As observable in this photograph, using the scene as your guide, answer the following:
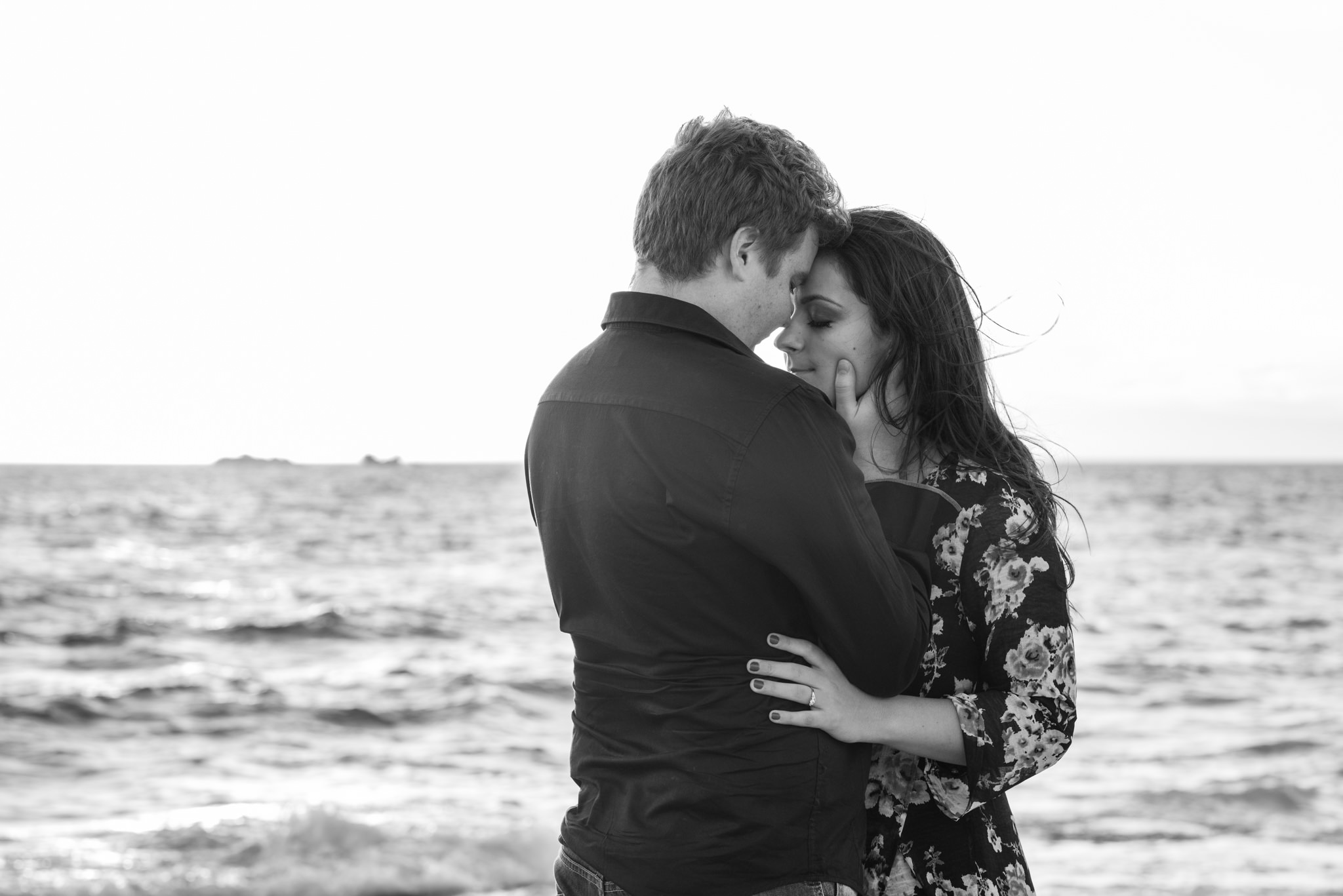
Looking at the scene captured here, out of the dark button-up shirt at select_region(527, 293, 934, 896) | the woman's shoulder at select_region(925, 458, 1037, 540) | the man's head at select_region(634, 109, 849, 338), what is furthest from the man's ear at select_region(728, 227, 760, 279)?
the woman's shoulder at select_region(925, 458, 1037, 540)

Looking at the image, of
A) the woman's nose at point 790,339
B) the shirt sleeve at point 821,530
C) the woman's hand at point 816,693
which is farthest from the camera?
the woman's nose at point 790,339

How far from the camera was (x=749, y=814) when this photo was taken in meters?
1.76

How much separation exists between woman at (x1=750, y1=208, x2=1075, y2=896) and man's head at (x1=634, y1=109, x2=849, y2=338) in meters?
0.25

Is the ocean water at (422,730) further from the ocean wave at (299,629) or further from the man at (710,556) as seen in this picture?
the man at (710,556)

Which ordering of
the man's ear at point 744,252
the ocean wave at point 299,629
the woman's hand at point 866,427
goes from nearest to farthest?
the man's ear at point 744,252 → the woman's hand at point 866,427 → the ocean wave at point 299,629

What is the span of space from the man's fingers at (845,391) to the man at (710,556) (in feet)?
0.82

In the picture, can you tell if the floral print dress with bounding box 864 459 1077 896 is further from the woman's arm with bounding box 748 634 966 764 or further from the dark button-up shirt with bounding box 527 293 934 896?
the dark button-up shirt with bounding box 527 293 934 896

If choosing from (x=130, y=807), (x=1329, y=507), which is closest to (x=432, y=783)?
(x=130, y=807)

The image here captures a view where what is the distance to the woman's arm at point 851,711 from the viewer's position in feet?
5.81

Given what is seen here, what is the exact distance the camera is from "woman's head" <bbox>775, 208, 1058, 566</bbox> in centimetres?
213

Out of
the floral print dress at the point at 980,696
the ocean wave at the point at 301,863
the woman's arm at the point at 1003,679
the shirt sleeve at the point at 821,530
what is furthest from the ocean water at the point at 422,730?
the shirt sleeve at the point at 821,530

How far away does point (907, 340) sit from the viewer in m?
2.16

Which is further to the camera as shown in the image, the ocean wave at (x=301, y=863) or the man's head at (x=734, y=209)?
the ocean wave at (x=301, y=863)

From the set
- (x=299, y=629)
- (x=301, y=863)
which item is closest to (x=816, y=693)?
(x=301, y=863)
